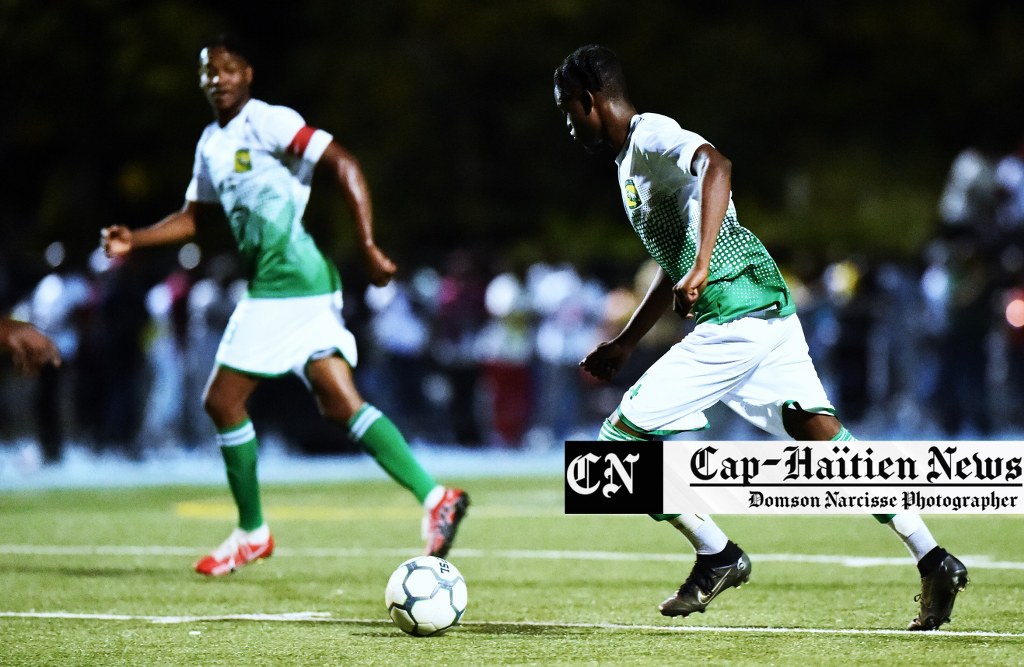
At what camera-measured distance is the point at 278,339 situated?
8820 mm

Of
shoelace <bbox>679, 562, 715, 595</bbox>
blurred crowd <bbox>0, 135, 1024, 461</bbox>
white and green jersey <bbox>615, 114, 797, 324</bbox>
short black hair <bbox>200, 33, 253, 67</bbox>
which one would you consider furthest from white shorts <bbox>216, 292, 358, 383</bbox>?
blurred crowd <bbox>0, 135, 1024, 461</bbox>

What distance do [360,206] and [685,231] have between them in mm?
2112

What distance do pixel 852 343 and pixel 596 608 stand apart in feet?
43.2

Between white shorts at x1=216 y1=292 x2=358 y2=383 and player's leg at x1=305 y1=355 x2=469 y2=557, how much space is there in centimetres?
7

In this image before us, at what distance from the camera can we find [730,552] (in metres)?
7.07

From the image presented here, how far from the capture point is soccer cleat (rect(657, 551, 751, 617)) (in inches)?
276

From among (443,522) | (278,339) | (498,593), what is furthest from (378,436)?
(498,593)

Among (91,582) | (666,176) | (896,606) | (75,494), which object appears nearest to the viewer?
(666,176)

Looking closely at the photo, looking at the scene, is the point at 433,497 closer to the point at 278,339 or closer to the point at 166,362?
the point at 278,339

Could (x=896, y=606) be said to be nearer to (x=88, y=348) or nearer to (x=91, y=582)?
(x=91, y=582)

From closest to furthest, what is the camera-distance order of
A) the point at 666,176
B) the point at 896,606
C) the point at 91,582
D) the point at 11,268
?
the point at 666,176, the point at 896,606, the point at 91,582, the point at 11,268

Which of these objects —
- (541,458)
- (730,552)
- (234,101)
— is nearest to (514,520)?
(234,101)

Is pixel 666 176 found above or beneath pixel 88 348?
above

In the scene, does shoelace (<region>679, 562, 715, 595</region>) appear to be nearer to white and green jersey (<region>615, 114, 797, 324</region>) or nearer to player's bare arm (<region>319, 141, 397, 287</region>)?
white and green jersey (<region>615, 114, 797, 324</region>)
